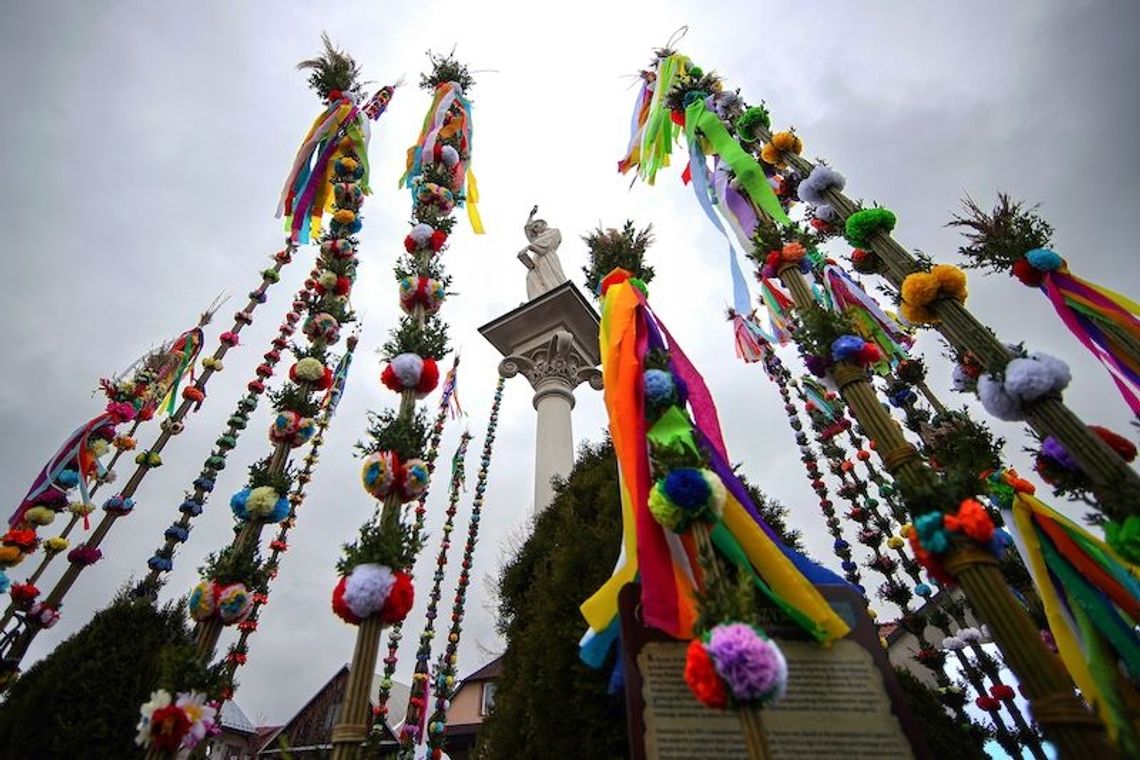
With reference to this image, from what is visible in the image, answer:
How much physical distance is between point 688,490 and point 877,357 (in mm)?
1712

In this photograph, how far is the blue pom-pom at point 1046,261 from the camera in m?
3.32

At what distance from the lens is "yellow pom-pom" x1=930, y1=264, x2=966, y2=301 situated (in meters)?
3.35

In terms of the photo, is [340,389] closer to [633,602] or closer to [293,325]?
[293,325]

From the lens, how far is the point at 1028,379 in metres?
2.78

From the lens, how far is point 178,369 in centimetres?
799

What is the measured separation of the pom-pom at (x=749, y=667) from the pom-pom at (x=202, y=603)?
11.2 feet

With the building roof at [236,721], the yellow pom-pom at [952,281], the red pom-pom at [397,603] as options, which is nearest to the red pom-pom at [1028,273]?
the yellow pom-pom at [952,281]

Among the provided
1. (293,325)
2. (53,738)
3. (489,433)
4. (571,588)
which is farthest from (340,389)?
(571,588)

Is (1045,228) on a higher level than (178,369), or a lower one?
lower

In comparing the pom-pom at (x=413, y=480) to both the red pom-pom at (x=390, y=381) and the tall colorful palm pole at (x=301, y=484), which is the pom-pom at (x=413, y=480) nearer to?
the red pom-pom at (x=390, y=381)

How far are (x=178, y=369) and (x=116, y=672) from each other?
4.38 metres

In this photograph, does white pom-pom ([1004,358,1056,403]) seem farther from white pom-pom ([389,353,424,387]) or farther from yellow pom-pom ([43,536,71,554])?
yellow pom-pom ([43,536,71,554])

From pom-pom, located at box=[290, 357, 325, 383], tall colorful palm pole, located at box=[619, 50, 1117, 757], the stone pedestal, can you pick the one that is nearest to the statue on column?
the stone pedestal

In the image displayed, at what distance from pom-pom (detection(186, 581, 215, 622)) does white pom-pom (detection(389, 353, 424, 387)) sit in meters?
1.94
